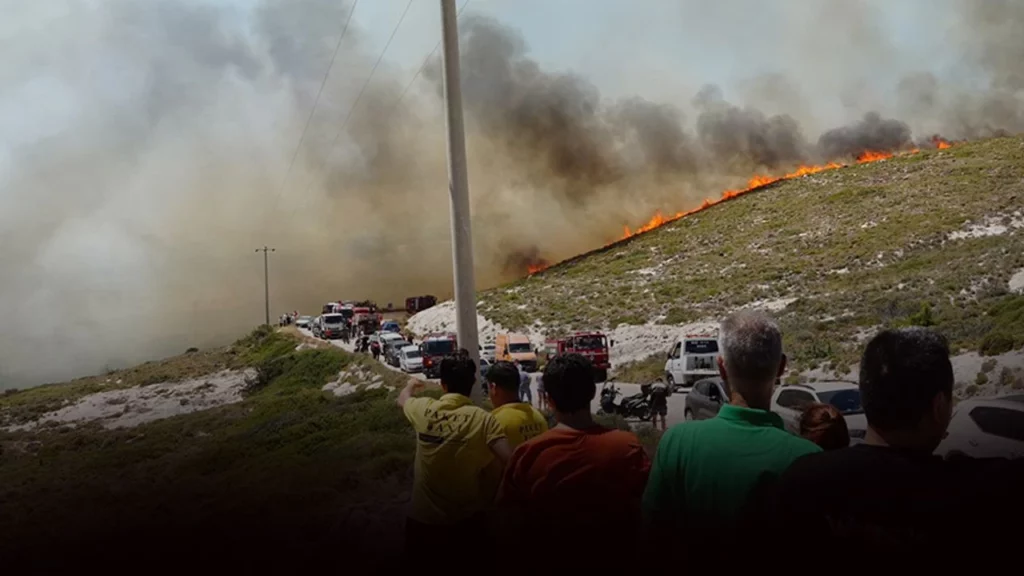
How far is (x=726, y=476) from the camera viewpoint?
248 cm

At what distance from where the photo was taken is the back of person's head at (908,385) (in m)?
2.16

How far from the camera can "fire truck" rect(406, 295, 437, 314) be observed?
55.0 m

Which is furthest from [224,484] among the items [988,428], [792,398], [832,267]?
[832,267]

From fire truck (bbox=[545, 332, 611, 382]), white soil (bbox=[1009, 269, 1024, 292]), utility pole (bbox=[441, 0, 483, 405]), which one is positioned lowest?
fire truck (bbox=[545, 332, 611, 382])

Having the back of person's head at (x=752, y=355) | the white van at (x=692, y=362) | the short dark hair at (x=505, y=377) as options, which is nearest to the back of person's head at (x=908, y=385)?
the back of person's head at (x=752, y=355)

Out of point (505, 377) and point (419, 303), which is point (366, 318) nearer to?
point (419, 303)

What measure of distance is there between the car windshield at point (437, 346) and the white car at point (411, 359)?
2.22 feet

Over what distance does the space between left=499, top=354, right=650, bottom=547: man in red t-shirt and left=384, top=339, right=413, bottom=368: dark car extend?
29991 mm

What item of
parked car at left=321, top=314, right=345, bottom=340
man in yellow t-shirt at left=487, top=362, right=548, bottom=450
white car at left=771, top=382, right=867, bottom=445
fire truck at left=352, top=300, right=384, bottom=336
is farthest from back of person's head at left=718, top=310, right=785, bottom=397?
parked car at left=321, top=314, right=345, bottom=340

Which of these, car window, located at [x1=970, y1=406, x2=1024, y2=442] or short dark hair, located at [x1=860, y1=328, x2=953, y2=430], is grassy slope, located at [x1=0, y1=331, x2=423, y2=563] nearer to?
car window, located at [x1=970, y1=406, x2=1024, y2=442]

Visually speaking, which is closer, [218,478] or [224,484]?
[224,484]

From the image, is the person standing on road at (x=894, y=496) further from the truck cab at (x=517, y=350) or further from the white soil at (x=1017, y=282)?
the truck cab at (x=517, y=350)

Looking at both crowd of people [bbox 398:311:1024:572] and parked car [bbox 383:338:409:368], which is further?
parked car [bbox 383:338:409:368]

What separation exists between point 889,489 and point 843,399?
8.93m
